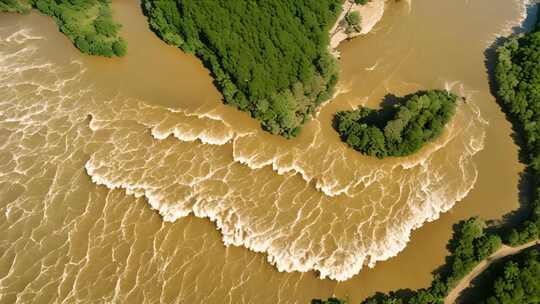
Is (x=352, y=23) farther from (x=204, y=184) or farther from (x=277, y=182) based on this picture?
(x=204, y=184)

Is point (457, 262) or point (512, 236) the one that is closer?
point (457, 262)

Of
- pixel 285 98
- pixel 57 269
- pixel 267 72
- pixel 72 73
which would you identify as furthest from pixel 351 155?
pixel 72 73

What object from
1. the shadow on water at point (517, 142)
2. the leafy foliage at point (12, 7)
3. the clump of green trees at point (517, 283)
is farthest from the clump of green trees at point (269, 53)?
the leafy foliage at point (12, 7)

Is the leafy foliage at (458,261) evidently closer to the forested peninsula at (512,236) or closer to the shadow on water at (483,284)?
the forested peninsula at (512,236)

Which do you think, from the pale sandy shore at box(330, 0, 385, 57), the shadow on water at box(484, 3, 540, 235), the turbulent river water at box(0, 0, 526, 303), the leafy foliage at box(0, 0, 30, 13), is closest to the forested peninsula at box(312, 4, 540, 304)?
the shadow on water at box(484, 3, 540, 235)

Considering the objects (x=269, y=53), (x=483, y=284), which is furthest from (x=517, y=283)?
(x=269, y=53)
